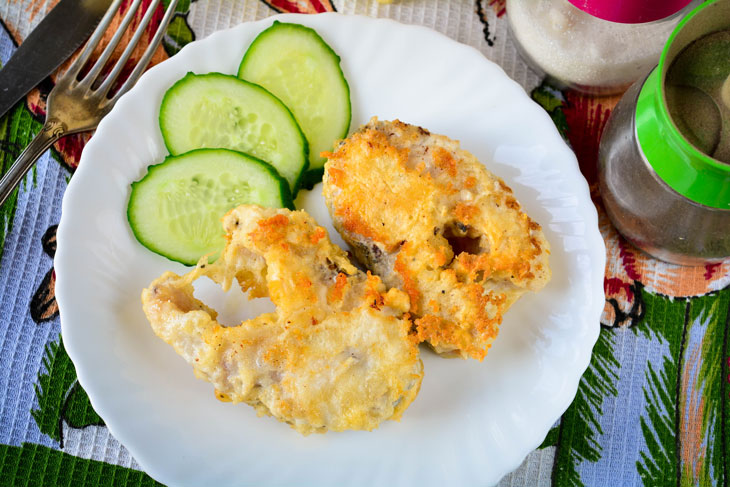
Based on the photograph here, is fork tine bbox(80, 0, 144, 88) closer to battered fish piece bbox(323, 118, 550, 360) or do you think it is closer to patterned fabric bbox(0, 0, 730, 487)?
patterned fabric bbox(0, 0, 730, 487)

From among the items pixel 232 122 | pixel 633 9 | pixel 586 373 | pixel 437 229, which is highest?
Answer: pixel 633 9

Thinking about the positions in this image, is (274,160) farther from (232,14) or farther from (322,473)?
(322,473)

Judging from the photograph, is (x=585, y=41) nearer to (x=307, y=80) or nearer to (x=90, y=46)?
(x=307, y=80)

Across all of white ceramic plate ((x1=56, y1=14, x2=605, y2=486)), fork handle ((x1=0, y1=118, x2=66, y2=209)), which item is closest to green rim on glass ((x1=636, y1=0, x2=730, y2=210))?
white ceramic plate ((x1=56, y1=14, x2=605, y2=486))

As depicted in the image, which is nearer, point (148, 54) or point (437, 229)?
point (437, 229)

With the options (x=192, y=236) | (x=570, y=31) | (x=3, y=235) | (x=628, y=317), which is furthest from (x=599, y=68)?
(x=3, y=235)

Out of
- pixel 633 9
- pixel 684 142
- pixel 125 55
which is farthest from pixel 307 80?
pixel 684 142
